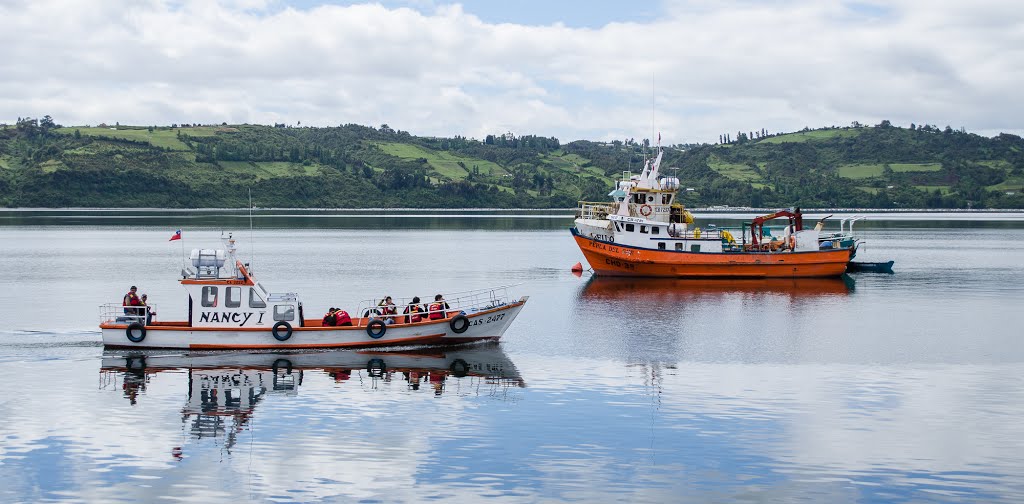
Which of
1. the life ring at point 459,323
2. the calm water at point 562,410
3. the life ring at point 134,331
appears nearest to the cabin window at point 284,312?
the calm water at point 562,410

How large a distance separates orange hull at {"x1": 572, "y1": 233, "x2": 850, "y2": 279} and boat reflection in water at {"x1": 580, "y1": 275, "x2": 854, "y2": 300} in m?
0.56

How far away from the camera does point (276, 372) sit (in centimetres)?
3859

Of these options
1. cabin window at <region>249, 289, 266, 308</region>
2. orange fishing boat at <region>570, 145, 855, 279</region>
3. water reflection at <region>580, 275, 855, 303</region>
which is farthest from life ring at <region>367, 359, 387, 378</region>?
orange fishing boat at <region>570, 145, 855, 279</region>

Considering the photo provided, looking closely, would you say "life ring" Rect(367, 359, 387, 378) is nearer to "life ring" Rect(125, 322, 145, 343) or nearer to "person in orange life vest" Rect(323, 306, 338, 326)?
"person in orange life vest" Rect(323, 306, 338, 326)

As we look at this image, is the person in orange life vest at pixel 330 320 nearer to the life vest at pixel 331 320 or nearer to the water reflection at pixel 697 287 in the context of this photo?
the life vest at pixel 331 320

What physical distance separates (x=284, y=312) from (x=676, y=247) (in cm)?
4189

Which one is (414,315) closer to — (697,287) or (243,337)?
(243,337)

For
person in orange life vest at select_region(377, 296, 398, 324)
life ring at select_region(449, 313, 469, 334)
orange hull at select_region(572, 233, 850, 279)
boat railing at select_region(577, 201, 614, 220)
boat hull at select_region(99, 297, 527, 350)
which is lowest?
boat hull at select_region(99, 297, 527, 350)

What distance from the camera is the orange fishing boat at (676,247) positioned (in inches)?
3044

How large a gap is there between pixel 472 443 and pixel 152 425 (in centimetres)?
988

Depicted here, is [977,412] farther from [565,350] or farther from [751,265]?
[751,265]

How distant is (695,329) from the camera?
168 ft

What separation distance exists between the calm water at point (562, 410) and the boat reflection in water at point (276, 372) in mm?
157

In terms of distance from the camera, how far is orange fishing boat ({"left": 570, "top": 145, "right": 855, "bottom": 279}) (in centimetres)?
7731
